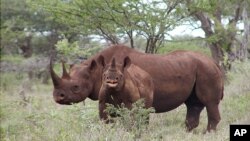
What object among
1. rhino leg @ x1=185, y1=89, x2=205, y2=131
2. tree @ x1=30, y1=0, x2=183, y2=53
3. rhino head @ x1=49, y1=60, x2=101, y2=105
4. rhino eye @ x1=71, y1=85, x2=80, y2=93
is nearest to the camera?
rhino head @ x1=49, y1=60, x2=101, y2=105

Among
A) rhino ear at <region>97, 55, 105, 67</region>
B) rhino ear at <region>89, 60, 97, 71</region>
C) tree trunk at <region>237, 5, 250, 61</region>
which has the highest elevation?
rhino ear at <region>97, 55, 105, 67</region>

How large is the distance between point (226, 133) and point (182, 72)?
4.57 ft

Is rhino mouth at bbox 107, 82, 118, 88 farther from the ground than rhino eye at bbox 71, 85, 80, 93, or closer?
farther from the ground

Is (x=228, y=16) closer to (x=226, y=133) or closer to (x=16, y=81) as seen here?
(x=16, y=81)

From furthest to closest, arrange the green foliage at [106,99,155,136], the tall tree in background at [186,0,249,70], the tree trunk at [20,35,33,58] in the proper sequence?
the tree trunk at [20,35,33,58] < the tall tree in background at [186,0,249,70] < the green foliage at [106,99,155,136]

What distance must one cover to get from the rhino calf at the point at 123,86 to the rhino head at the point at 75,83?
0.25 m

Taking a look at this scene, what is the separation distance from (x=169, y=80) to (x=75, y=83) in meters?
1.47

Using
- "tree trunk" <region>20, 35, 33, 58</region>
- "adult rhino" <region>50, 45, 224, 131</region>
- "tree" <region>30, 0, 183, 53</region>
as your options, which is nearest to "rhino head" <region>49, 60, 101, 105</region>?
"adult rhino" <region>50, 45, 224, 131</region>

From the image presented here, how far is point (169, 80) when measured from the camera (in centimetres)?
841

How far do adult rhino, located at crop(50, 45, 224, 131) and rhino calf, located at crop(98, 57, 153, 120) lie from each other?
0.97 feet

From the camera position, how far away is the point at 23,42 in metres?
36.8

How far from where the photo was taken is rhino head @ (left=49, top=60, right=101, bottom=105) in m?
7.70

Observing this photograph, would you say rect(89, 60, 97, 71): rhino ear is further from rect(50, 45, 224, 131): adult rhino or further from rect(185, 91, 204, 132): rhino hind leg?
rect(185, 91, 204, 132): rhino hind leg

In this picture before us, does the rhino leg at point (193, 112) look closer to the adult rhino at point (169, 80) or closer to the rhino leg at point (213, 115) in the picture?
the adult rhino at point (169, 80)
